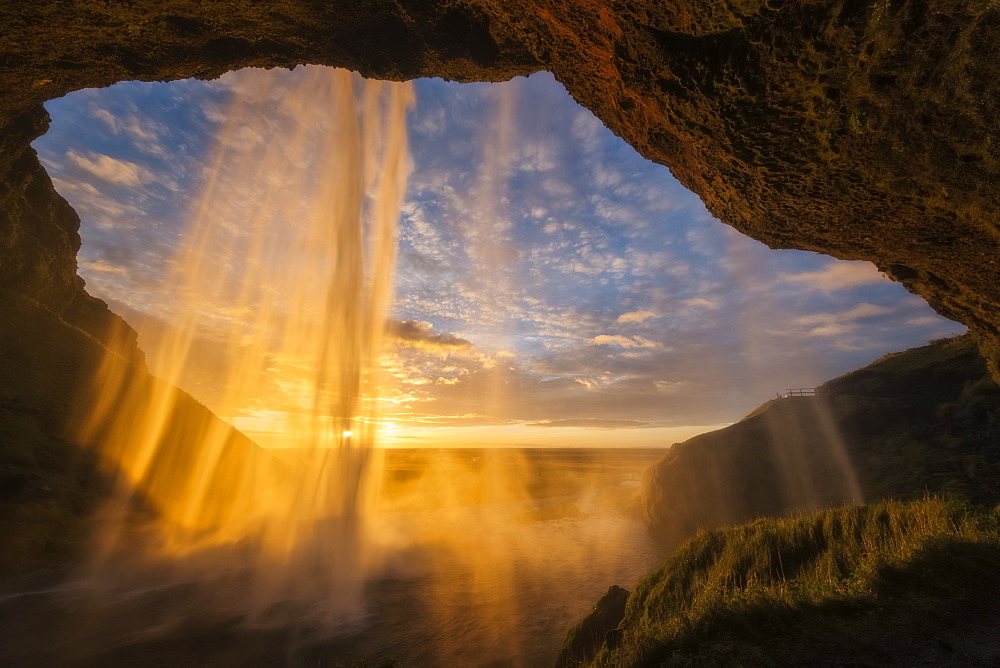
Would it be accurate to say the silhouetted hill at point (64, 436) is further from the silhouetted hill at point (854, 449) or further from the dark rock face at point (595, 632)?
the silhouetted hill at point (854, 449)

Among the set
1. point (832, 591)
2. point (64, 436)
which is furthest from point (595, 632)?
point (64, 436)

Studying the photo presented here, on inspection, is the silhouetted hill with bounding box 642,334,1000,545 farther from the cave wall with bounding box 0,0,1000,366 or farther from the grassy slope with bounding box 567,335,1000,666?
the cave wall with bounding box 0,0,1000,366

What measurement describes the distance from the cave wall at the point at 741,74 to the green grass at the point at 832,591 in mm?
5893

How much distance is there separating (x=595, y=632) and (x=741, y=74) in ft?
43.8

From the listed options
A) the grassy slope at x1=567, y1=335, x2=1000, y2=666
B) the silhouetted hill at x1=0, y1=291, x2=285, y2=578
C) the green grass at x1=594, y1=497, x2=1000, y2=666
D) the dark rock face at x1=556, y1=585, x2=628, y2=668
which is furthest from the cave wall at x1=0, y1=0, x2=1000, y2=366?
the silhouetted hill at x1=0, y1=291, x2=285, y2=578

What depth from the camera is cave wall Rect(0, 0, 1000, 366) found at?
6141 mm

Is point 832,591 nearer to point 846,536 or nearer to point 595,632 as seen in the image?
point 846,536

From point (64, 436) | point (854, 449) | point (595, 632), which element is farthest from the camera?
point (64, 436)

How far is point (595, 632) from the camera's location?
1018 centimetres

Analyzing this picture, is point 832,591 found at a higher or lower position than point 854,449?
lower

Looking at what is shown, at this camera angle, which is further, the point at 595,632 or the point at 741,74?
the point at 595,632

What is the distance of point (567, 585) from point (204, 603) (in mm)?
14227

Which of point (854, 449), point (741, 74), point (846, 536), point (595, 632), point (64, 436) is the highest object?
point (741, 74)

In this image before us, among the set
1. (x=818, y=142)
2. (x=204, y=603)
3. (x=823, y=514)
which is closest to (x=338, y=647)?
(x=204, y=603)
